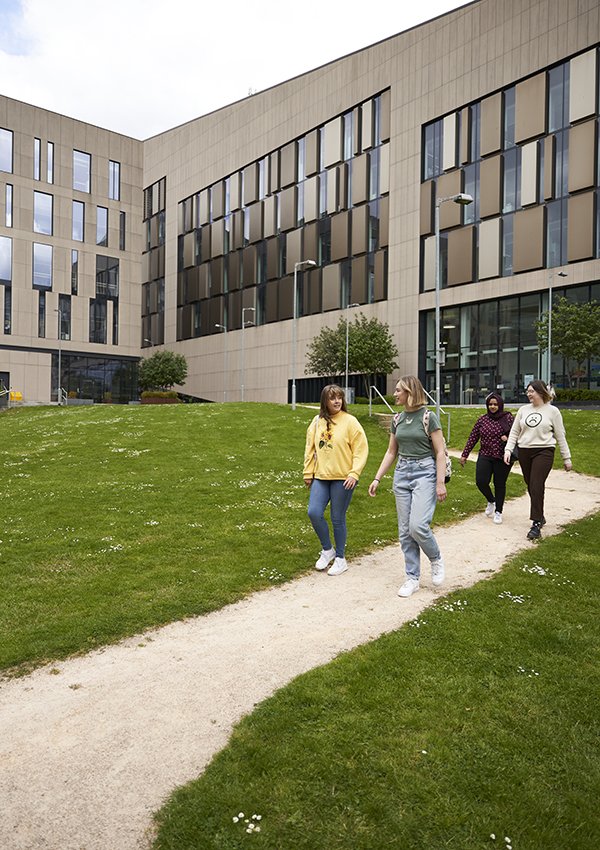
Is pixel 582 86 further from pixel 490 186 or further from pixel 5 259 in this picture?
pixel 5 259

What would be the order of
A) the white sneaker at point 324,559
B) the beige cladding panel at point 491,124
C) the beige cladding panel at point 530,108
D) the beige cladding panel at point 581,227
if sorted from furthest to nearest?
the beige cladding panel at point 491,124, the beige cladding panel at point 530,108, the beige cladding panel at point 581,227, the white sneaker at point 324,559

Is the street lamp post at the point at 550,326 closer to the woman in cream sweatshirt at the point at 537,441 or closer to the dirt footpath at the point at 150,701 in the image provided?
the woman in cream sweatshirt at the point at 537,441

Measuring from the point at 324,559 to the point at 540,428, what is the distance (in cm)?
374

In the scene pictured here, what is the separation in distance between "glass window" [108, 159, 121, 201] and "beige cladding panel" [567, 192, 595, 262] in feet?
166

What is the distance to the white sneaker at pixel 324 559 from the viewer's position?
25.3ft

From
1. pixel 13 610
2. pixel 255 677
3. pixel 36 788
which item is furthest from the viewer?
pixel 13 610

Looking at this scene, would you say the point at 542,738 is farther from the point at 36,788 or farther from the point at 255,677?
the point at 36,788

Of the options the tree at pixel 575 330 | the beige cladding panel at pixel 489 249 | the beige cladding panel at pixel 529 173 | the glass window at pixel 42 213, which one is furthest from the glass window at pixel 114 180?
the tree at pixel 575 330

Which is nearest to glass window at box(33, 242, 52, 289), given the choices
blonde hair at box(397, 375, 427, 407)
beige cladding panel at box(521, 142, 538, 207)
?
beige cladding panel at box(521, 142, 538, 207)

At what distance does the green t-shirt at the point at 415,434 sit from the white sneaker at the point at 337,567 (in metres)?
1.63

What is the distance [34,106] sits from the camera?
6372cm

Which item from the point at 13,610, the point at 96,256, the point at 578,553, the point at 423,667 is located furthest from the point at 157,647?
the point at 96,256

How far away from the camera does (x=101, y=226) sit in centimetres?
6988

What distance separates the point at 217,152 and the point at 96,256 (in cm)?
1763
